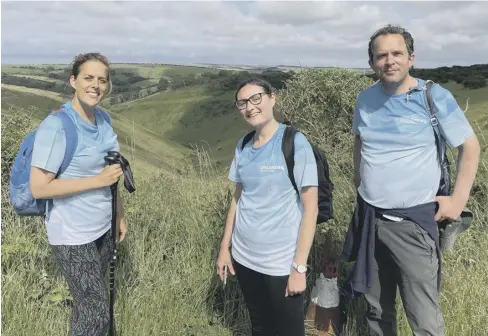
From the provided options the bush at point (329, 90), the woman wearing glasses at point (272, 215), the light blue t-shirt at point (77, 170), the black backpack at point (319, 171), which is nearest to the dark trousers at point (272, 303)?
the woman wearing glasses at point (272, 215)

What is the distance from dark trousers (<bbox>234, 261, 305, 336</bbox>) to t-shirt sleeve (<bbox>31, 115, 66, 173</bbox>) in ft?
3.89

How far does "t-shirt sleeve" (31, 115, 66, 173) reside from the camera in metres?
2.34

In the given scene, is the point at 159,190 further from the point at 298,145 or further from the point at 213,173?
the point at 298,145

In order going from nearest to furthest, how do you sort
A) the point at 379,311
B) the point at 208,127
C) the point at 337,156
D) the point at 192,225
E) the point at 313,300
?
1. the point at 379,311
2. the point at 313,300
3. the point at 192,225
4. the point at 337,156
5. the point at 208,127

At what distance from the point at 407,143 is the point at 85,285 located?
1957mm

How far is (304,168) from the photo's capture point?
2.40m

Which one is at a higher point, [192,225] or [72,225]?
[72,225]

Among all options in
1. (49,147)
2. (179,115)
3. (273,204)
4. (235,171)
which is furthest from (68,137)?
(179,115)

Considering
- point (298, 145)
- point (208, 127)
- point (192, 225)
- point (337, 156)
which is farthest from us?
point (208, 127)

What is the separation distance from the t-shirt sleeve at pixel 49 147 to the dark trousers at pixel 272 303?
1.18m

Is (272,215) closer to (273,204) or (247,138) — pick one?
(273,204)

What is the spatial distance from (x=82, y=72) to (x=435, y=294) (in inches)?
92.0

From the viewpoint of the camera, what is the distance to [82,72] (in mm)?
2535

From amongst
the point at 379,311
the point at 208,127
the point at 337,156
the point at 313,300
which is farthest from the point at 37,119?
the point at 208,127
